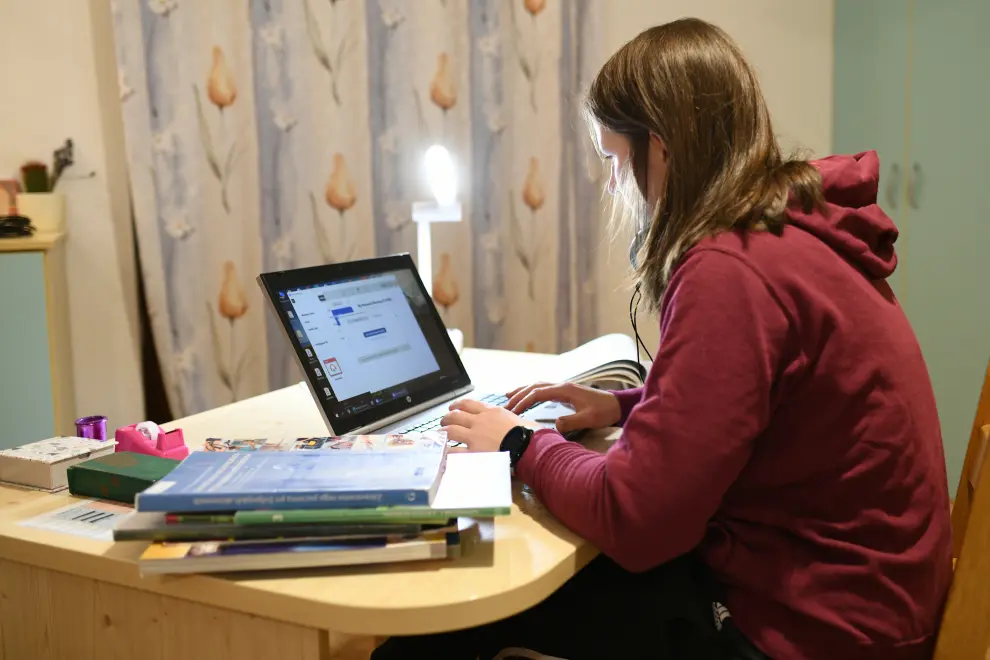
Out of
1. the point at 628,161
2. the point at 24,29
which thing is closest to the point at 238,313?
the point at 24,29

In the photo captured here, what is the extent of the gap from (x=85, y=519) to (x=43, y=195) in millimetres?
1585

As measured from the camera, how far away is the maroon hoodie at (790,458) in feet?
2.88

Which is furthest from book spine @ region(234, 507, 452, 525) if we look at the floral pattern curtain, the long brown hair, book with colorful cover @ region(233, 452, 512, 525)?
the floral pattern curtain

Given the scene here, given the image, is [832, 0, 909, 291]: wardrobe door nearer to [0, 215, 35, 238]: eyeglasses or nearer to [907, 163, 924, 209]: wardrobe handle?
[907, 163, 924, 209]: wardrobe handle

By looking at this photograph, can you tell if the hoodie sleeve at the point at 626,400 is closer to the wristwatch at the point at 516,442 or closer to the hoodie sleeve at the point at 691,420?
the wristwatch at the point at 516,442

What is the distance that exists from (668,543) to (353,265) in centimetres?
76

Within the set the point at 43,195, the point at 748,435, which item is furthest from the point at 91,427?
the point at 43,195

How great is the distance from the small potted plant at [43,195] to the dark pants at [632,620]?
5.91 feet

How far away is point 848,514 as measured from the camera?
948 mm

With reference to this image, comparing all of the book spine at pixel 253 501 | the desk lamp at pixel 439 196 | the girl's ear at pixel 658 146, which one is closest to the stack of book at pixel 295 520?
the book spine at pixel 253 501

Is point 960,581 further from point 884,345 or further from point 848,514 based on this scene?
point 884,345

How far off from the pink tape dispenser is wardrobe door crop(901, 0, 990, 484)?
2.35 metres

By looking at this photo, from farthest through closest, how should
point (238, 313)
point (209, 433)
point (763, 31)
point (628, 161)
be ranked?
point (763, 31)
point (238, 313)
point (209, 433)
point (628, 161)

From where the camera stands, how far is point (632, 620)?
997 mm
